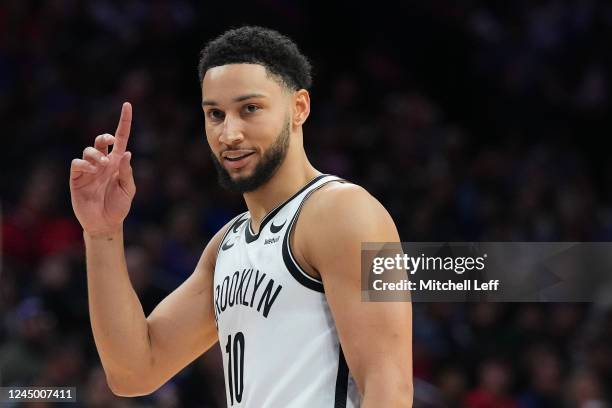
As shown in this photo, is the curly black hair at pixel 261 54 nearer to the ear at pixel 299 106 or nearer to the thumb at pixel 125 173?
the ear at pixel 299 106

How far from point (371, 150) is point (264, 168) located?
20.7 ft

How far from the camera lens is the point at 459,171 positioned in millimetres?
9625

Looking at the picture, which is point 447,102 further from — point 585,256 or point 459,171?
point 585,256

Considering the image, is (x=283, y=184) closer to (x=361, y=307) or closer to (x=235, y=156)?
(x=235, y=156)

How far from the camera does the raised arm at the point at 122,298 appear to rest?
11.4 ft

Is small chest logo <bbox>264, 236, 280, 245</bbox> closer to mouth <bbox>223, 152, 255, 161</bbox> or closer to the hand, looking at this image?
mouth <bbox>223, 152, 255, 161</bbox>

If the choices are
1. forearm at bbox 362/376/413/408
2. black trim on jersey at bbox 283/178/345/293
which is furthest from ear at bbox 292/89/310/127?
forearm at bbox 362/376/413/408

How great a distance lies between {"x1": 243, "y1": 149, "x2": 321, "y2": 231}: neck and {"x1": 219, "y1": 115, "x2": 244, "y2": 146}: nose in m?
0.19

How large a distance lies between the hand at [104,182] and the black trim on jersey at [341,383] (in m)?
0.92

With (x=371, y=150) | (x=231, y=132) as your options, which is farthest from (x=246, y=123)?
(x=371, y=150)

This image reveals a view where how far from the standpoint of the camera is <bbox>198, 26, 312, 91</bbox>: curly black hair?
11.3 feet

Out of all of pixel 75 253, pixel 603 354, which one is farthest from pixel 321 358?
pixel 603 354

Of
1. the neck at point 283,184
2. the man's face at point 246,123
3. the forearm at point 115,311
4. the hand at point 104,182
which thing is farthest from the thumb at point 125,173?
the neck at point 283,184

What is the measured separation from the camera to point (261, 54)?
3.44 meters
